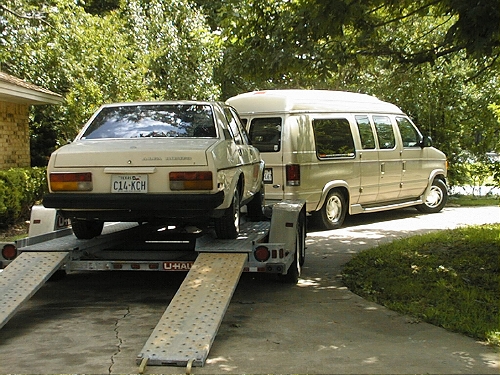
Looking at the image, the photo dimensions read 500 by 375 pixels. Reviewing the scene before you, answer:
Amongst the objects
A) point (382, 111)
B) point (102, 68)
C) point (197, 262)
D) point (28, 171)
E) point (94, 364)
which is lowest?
point (94, 364)

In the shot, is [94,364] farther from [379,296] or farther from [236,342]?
[379,296]

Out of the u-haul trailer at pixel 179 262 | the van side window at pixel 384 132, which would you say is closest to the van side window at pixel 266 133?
the van side window at pixel 384 132

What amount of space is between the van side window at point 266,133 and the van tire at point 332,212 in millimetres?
1558

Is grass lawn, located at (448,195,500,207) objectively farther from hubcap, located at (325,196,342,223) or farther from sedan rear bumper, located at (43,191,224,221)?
sedan rear bumper, located at (43,191,224,221)

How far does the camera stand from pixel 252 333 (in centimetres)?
610

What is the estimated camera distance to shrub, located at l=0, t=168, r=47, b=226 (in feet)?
42.8

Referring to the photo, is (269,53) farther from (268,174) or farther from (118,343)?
(118,343)

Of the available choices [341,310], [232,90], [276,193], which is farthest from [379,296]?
[232,90]

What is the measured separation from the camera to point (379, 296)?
24.9ft

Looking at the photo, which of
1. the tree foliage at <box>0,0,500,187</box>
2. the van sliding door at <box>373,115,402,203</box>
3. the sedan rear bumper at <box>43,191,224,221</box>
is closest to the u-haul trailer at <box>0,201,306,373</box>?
the sedan rear bumper at <box>43,191,224,221</box>

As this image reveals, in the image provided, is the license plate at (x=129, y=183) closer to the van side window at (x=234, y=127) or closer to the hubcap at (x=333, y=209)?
the van side window at (x=234, y=127)

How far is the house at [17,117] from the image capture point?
1445 cm

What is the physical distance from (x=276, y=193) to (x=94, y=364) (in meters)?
7.20

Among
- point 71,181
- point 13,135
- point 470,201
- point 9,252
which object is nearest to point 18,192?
point 13,135
